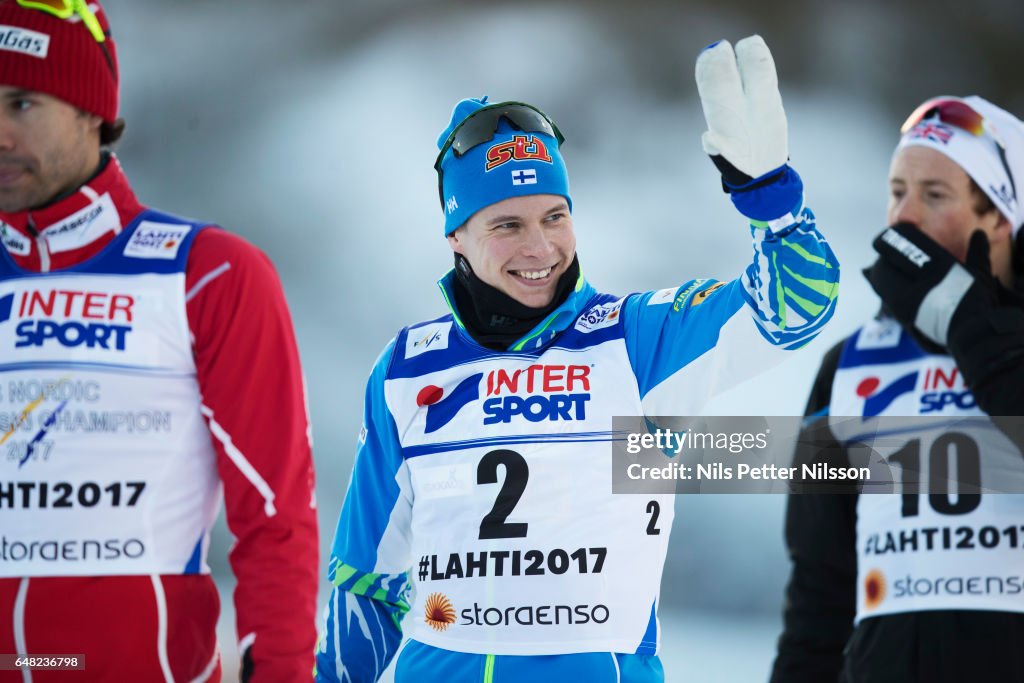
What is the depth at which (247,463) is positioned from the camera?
2.46m

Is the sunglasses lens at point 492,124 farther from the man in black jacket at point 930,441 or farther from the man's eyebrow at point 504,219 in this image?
the man in black jacket at point 930,441

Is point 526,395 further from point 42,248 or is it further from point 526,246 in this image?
point 42,248

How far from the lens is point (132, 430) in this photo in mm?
2480

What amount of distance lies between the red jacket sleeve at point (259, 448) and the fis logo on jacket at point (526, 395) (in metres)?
0.31

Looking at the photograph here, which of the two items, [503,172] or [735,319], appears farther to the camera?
[503,172]

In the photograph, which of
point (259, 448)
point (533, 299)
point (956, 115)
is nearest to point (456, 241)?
point (533, 299)

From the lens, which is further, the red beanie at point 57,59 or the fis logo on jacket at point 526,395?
the red beanie at point 57,59

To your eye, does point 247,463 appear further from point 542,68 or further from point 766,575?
point 542,68

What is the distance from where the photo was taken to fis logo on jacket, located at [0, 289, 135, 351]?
251 centimetres

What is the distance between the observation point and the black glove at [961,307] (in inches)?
108

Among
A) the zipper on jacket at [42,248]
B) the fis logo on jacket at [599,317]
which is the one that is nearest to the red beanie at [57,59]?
the zipper on jacket at [42,248]

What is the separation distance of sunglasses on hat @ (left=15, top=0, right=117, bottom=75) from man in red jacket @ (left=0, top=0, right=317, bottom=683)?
123 millimetres

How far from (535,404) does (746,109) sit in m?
0.71

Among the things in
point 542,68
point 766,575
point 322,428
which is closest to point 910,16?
point 542,68
